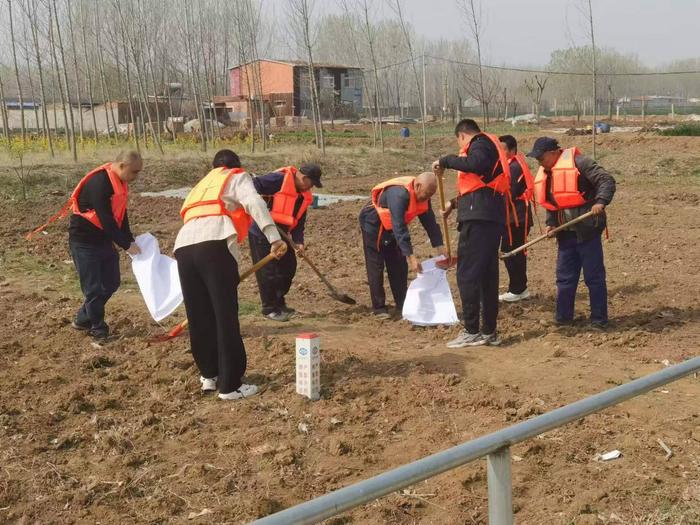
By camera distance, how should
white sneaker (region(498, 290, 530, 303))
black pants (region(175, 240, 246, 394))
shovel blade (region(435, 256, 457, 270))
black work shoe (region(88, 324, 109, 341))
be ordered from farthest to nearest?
white sneaker (region(498, 290, 530, 303)), shovel blade (region(435, 256, 457, 270)), black work shoe (region(88, 324, 109, 341)), black pants (region(175, 240, 246, 394))

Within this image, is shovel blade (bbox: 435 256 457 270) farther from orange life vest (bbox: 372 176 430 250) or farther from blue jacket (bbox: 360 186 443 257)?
orange life vest (bbox: 372 176 430 250)

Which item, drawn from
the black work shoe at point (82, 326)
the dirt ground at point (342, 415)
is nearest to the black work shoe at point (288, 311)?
the dirt ground at point (342, 415)

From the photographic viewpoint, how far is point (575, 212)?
23.0ft

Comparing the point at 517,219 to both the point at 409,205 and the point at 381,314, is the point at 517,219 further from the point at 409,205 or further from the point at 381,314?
the point at 381,314

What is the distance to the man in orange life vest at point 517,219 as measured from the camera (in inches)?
317

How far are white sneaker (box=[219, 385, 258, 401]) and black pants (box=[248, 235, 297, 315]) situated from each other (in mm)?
2168

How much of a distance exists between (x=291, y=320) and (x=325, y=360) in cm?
160

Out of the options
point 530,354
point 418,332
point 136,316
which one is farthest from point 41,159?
point 530,354

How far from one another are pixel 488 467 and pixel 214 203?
3.17 meters

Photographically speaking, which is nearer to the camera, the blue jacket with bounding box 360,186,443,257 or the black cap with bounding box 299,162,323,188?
the blue jacket with bounding box 360,186,443,257

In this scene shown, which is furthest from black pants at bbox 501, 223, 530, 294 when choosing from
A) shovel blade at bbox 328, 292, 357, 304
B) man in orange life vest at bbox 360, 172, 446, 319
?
shovel blade at bbox 328, 292, 357, 304

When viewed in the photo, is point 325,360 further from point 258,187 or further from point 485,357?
point 258,187

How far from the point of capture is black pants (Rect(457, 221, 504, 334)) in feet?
20.4

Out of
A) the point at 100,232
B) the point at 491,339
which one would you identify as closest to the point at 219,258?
the point at 100,232
